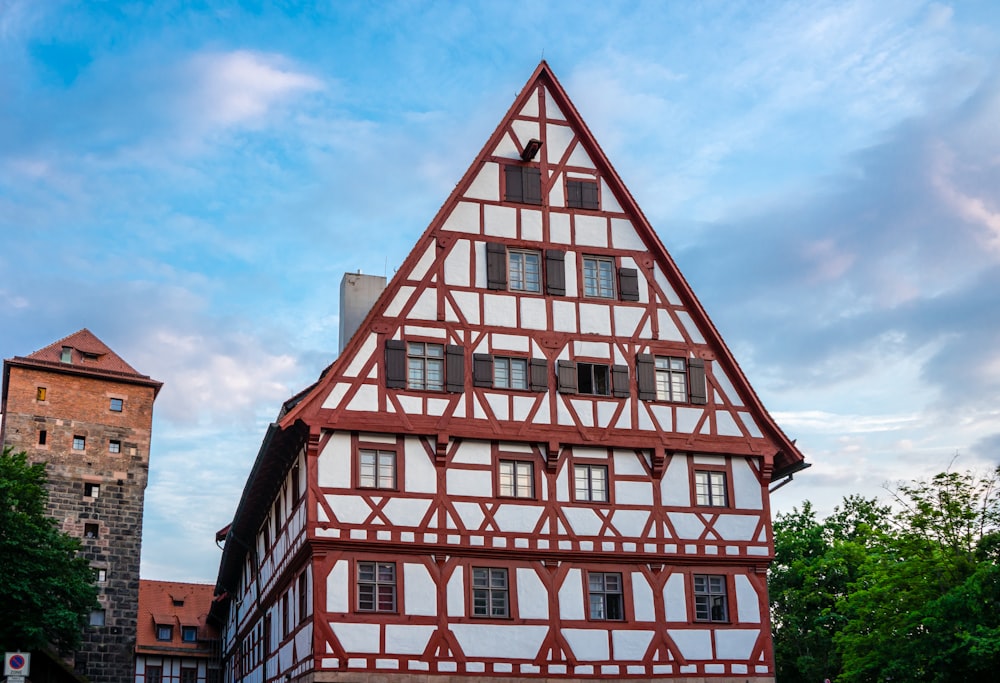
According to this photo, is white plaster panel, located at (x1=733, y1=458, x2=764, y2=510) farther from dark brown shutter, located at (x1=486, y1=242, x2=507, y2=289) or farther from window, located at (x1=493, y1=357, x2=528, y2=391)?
dark brown shutter, located at (x1=486, y1=242, x2=507, y2=289)

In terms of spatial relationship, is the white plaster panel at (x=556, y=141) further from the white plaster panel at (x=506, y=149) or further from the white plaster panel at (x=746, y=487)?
the white plaster panel at (x=746, y=487)

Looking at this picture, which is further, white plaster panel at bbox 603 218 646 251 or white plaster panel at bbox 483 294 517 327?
white plaster panel at bbox 603 218 646 251

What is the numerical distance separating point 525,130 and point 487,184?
1.93 meters

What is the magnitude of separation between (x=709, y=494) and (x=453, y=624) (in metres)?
7.52

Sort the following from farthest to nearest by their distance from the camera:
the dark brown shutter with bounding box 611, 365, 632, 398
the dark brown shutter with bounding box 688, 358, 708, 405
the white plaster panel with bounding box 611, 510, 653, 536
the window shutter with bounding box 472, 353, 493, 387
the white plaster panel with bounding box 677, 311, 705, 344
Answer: the white plaster panel with bounding box 677, 311, 705, 344, the dark brown shutter with bounding box 688, 358, 708, 405, the dark brown shutter with bounding box 611, 365, 632, 398, the white plaster panel with bounding box 611, 510, 653, 536, the window shutter with bounding box 472, 353, 493, 387

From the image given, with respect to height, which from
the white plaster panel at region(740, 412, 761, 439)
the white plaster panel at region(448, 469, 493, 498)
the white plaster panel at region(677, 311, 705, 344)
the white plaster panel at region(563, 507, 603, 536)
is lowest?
the white plaster panel at region(563, 507, 603, 536)

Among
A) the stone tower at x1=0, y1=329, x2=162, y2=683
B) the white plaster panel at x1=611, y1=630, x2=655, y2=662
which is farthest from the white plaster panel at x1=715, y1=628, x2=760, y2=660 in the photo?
the stone tower at x1=0, y1=329, x2=162, y2=683

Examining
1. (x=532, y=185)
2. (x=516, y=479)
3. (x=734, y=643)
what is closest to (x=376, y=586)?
(x=516, y=479)

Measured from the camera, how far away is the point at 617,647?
29422mm

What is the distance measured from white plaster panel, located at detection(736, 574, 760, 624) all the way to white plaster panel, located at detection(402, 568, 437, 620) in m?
7.68

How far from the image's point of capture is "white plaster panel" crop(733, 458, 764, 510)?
31.6 m

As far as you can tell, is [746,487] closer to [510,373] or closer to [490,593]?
[510,373]

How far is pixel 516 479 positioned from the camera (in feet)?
98.6

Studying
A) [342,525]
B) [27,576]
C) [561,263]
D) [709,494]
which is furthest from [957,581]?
[27,576]
